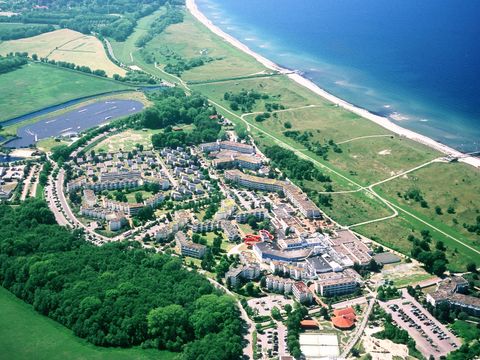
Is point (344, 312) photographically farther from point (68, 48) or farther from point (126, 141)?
point (68, 48)

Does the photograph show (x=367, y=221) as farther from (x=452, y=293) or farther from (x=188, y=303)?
(x=188, y=303)

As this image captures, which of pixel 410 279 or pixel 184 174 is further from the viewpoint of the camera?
pixel 184 174

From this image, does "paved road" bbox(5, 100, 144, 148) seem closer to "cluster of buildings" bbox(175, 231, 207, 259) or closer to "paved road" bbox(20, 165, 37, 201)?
"paved road" bbox(20, 165, 37, 201)

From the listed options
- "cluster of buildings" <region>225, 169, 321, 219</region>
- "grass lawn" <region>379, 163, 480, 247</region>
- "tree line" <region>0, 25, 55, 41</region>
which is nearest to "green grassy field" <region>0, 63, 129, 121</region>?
"tree line" <region>0, 25, 55, 41</region>

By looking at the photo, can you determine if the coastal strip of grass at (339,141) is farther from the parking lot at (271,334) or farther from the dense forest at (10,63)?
the dense forest at (10,63)

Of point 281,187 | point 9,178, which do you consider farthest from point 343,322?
point 9,178

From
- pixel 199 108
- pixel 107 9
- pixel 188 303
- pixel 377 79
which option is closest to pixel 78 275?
pixel 188 303
